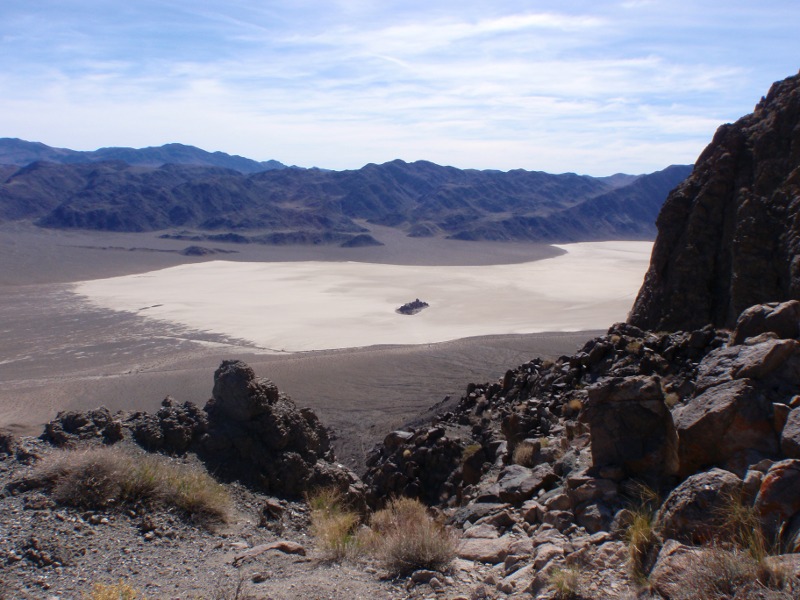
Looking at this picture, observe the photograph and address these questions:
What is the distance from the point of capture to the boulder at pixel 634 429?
5.63 meters

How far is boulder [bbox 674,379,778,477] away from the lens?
4.89 meters

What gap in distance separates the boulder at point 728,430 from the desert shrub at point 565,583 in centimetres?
149

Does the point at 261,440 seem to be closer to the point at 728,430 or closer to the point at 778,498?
the point at 728,430

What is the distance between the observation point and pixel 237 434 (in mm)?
9477

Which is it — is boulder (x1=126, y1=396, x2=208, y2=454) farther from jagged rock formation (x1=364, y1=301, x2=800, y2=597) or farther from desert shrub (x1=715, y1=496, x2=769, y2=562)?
desert shrub (x1=715, y1=496, x2=769, y2=562)

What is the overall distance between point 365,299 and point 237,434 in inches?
1214

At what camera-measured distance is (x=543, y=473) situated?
23.6 feet

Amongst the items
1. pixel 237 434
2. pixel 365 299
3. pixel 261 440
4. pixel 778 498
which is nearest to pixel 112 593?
pixel 778 498

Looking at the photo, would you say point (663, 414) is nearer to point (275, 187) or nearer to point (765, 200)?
point (765, 200)

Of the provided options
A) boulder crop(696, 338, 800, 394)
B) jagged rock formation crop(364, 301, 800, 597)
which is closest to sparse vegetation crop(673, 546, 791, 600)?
jagged rock formation crop(364, 301, 800, 597)

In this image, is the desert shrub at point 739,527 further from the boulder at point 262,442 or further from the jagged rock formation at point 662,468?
the boulder at point 262,442

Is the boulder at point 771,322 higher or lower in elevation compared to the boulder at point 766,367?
higher

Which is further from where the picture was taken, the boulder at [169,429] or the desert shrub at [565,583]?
the boulder at [169,429]

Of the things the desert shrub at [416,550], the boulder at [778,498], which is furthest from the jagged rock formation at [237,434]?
the boulder at [778,498]
